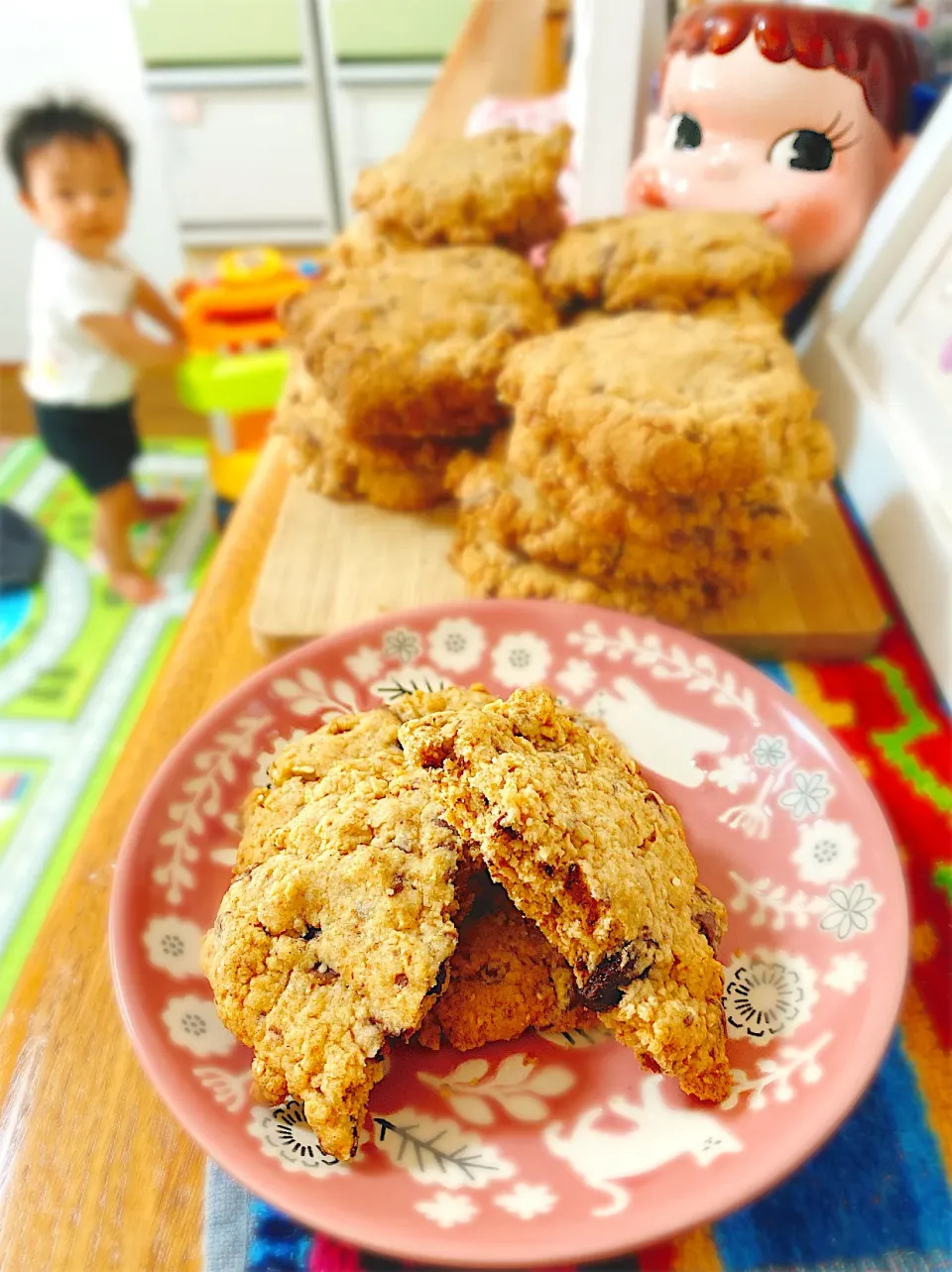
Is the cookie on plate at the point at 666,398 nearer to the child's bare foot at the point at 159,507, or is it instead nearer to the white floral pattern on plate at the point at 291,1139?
the white floral pattern on plate at the point at 291,1139

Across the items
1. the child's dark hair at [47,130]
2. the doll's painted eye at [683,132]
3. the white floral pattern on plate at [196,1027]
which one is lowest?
the child's dark hair at [47,130]

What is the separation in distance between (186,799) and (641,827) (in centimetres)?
29

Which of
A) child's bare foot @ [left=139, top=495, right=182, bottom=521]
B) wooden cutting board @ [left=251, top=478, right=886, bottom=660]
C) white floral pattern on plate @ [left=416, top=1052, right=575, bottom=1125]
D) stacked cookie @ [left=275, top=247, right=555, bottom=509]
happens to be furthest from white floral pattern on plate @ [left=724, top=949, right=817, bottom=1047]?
child's bare foot @ [left=139, top=495, right=182, bottom=521]

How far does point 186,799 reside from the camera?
588 mm

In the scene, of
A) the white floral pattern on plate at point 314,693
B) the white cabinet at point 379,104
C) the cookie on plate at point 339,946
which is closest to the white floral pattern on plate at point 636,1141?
the cookie on plate at point 339,946

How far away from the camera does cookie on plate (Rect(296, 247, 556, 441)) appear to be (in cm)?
79

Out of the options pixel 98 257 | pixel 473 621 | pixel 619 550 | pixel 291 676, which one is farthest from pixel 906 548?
pixel 98 257

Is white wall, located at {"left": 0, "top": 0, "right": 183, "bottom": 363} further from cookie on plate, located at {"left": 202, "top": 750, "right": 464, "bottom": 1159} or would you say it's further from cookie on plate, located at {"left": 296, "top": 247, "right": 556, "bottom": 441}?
cookie on plate, located at {"left": 202, "top": 750, "right": 464, "bottom": 1159}

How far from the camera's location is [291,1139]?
0.44 m

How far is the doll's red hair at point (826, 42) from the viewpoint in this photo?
0.85m

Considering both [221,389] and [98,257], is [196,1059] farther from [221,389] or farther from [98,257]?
[98,257]

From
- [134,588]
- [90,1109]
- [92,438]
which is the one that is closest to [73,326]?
[92,438]

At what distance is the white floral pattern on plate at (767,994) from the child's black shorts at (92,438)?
1715mm

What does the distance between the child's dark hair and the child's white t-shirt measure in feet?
0.49
